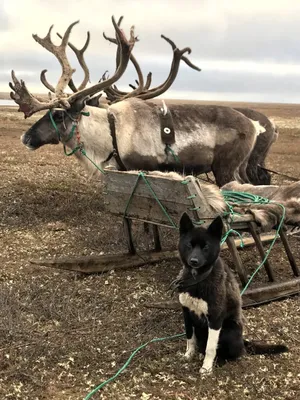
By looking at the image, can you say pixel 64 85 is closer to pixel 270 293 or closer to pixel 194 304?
pixel 270 293

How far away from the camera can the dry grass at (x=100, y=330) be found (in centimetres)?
418

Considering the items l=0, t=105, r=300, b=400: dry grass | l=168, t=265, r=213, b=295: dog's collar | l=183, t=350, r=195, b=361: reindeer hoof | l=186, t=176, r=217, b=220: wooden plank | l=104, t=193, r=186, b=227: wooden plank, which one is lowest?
l=0, t=105, r=300, b=400: dry grass

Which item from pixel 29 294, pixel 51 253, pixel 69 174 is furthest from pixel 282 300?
pixel 69 174

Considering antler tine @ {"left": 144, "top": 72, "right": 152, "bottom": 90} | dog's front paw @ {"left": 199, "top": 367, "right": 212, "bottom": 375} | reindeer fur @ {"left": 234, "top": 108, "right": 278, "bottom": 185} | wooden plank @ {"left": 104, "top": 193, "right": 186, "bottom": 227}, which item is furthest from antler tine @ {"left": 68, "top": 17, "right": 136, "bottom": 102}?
dog's front paw @ {"left": 199, "top": 367, "right": 212, "bottom": 375}

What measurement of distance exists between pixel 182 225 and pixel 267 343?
160 cm

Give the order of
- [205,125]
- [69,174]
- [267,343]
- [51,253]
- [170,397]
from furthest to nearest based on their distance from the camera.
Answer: [69,174]
[205,125]
[51,253]
[267,343]
[170,397]

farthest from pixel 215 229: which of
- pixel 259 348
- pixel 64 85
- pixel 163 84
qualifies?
pixel 163 84

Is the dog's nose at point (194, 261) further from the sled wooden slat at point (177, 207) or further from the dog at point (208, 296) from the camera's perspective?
the sled wooden slat at point (177, 207)

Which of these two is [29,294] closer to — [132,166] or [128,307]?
[128,307]

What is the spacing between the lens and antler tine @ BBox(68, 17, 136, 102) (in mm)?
7909

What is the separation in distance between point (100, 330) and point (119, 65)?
15.4ft

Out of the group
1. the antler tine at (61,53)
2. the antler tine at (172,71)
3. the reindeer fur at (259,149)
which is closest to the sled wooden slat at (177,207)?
the antler tine at (61,53)

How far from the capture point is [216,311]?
4152 mm

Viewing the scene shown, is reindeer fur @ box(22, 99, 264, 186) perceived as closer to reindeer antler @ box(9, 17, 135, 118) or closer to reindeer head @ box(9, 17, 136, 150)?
reindeer head @ box(9, 17, 136, 150)
